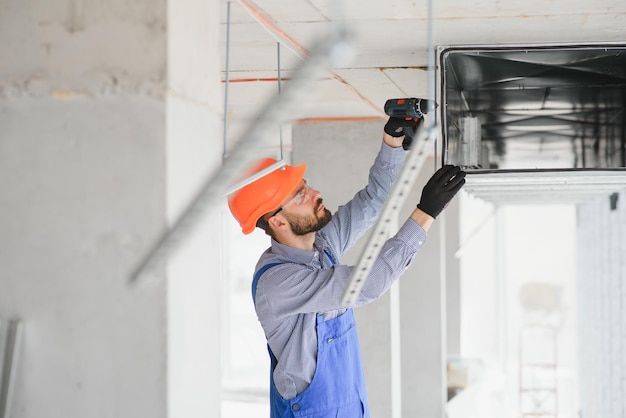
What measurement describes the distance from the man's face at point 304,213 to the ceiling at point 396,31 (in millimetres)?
425

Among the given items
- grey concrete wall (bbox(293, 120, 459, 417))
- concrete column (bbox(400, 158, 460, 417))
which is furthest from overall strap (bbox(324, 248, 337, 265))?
concrete column (bbox(400, 158, 460, 417))

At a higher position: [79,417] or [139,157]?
[139,157]

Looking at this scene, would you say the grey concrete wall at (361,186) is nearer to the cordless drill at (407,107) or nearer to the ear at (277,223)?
the ear at (277,223)

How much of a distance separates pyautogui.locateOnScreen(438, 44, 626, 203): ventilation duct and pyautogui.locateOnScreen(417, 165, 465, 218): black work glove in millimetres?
506

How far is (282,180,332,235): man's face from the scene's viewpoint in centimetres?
288

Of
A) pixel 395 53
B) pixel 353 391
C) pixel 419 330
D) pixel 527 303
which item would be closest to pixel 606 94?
pixel 395 53

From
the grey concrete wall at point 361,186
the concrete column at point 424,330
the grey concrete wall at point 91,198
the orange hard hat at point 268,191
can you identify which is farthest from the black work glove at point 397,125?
the concrete column at point 424,330

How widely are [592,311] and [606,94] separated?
2807 millimetres

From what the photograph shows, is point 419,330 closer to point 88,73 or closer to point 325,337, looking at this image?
point 325,337

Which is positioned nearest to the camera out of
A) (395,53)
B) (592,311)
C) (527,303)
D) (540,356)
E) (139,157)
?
(139,157)

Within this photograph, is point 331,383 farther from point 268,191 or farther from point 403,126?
point 403,126

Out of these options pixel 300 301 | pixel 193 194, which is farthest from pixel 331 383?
pixel 193 194

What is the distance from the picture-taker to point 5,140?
1.83 m

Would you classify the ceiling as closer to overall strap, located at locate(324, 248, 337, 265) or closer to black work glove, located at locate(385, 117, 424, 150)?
black work glove, located at locate(385, 117, 424, 150)
